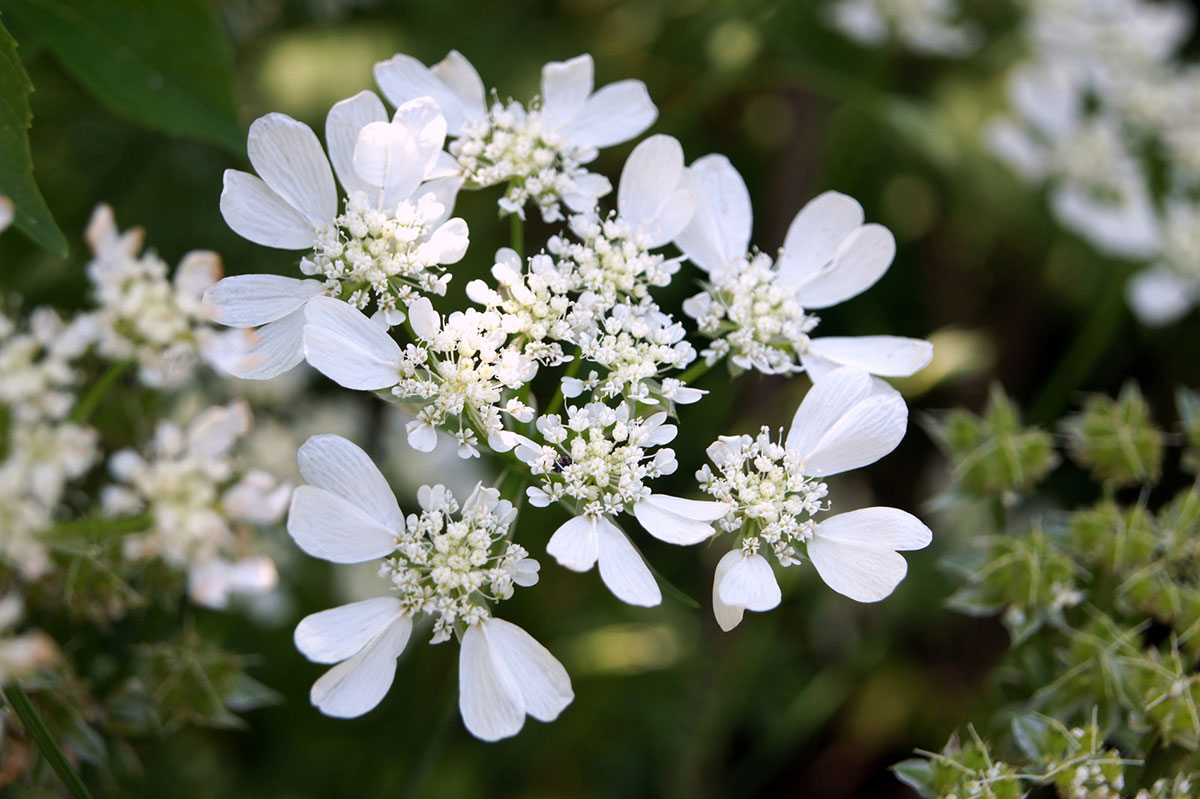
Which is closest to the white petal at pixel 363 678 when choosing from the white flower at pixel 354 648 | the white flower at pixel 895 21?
the white flower at pixel 354 648

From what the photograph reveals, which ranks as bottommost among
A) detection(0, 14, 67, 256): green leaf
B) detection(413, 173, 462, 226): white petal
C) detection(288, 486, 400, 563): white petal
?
detection(288, 486, 400, 563): white petal

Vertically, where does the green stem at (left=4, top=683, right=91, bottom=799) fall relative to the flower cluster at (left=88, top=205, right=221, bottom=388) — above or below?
below

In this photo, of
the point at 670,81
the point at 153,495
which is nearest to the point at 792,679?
the point at 670,81

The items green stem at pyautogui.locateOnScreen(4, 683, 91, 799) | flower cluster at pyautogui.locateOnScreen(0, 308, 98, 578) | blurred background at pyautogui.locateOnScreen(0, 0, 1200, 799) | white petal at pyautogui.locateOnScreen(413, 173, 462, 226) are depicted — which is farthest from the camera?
blurred background at pyautogui.locateOnScreen(0, 0, 1200, 799)

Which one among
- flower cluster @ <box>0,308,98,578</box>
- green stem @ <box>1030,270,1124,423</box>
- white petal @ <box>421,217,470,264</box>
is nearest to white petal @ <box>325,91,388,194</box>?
white petal @ <box>421,217,470,264</box>

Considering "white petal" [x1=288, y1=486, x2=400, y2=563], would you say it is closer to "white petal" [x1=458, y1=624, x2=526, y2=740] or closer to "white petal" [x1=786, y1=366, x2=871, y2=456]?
"white petal" [x1=458, y1=624, x2=526, y2=740]

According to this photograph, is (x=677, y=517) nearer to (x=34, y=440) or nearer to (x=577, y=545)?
(x=577, y=545)

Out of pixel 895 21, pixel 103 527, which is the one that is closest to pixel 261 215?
pixel 103 527
